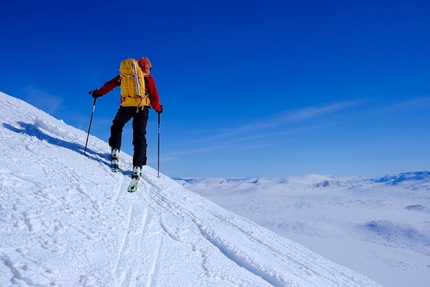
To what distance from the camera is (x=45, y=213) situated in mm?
2957

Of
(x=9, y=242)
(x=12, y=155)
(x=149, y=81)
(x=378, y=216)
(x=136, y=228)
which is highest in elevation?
(x=378, y=216)

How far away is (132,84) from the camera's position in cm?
559

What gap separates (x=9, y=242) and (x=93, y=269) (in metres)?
0.78

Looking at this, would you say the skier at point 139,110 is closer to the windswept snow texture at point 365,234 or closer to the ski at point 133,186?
the ski at point 133,186

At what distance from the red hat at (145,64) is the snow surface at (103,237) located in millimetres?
2394

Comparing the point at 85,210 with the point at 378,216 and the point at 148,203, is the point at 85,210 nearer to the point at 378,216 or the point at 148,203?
the point at 148,203

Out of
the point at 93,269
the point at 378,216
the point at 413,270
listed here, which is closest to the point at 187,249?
the point at 93,269

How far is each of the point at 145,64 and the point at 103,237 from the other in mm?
4039

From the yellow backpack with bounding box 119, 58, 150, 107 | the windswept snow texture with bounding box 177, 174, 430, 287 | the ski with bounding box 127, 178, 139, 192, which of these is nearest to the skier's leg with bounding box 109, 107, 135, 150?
the yellow backpack with bounding box 119, 58, 150, 107

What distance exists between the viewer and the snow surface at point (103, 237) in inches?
91.3

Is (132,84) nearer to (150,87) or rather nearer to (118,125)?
(150,87)

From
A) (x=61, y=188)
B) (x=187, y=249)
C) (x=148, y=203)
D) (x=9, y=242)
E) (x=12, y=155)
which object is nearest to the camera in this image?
(x=9, y=242)

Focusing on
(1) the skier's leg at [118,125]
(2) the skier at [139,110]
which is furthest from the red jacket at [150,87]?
(1) the skier's leg at [118,125]

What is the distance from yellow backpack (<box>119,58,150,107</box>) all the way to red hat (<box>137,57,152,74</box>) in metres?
0.21
